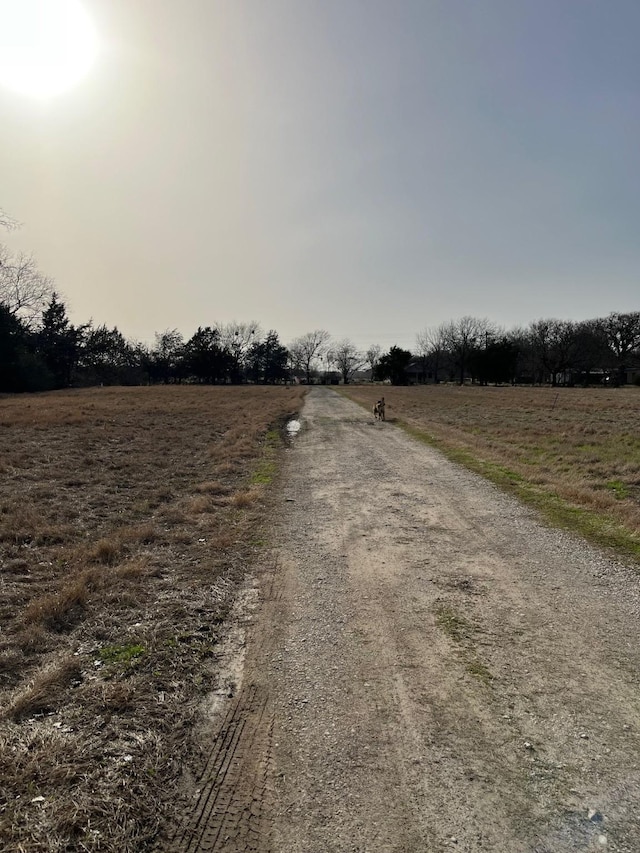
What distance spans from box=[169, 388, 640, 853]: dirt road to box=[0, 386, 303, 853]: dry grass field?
353 millimetres

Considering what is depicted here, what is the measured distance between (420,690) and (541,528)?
4288 millimetres

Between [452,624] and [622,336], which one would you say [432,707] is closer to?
[452,624]

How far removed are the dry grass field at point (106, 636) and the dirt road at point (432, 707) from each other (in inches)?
13.9

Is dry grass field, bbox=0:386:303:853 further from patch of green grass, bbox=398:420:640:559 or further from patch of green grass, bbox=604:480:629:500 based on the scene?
patch of green grass, bbox=604:480:629:500

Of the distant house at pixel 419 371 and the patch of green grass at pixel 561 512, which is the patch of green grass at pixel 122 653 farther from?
the distant house at pixel 419 371

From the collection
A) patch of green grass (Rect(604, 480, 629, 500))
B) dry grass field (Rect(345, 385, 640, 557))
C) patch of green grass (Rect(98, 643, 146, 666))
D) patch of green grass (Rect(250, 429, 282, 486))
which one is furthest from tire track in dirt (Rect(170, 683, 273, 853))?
patch of green grass (Rect(604, 480, 629, 500))

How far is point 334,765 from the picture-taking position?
8.25 ft

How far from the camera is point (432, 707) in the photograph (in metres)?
2.97

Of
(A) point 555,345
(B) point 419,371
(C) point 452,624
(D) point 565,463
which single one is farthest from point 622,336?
Result: (C) point 452,624

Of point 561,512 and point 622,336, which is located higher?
point 622,336

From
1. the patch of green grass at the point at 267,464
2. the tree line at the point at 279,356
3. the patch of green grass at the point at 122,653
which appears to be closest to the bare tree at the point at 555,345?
the tree line at the point at 279,356

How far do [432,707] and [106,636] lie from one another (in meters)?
2.61

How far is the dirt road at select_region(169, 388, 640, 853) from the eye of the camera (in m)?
2.19

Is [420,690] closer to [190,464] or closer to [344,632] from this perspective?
[344,632]
